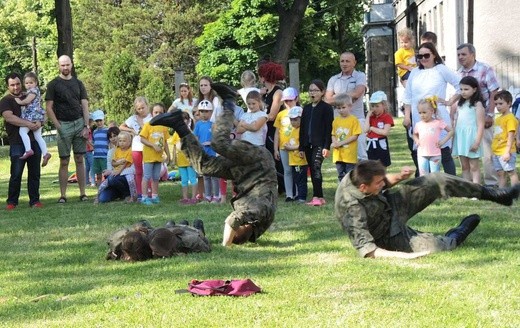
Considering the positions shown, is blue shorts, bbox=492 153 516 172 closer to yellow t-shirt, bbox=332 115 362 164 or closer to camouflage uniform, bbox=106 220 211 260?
yellow t-shirt, bbox=332 115 362 164

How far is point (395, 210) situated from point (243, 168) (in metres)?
1.97

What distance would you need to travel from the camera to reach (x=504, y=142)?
46.6ft

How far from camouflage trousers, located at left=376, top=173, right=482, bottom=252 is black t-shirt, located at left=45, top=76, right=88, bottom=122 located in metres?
8.42

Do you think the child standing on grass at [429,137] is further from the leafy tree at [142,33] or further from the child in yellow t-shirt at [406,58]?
the leafy tree at [142,33]

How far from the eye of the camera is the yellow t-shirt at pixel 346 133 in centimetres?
1389

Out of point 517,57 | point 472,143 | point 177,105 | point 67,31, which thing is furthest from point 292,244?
point 517,57

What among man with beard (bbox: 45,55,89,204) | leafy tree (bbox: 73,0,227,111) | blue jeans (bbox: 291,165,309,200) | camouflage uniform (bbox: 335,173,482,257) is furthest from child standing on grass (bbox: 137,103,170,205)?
leafy tree (bbox: 73,0,227,111)

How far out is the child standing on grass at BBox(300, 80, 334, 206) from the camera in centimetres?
1398

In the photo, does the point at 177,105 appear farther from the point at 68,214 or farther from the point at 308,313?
the point at 308,313

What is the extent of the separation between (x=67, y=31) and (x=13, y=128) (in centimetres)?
665

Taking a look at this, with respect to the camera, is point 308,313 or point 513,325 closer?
point 513,325

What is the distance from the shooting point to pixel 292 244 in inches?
412

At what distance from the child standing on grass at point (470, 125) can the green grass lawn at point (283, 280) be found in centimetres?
101

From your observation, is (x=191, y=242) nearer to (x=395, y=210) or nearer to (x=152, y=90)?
(x=395, y=210)
